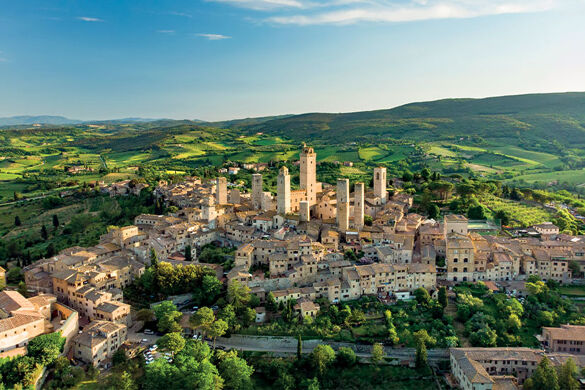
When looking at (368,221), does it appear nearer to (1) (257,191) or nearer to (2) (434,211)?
(2) (434,211)

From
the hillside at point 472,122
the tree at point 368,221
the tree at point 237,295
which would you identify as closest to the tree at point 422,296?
the tree at point 368,221

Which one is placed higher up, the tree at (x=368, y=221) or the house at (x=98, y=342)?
the tree at (x=368, y=221)

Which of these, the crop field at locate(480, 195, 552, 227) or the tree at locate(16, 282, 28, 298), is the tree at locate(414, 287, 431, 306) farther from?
the tree at locate(16, 282, 28, 298)

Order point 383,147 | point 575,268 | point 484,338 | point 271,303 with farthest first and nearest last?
point 383,147 → point 575,268 → point 271,303 → point 484,338

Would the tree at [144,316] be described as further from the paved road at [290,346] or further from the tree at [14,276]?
the tree at [14,276]

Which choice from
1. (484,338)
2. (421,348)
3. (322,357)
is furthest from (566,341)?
(322,357)

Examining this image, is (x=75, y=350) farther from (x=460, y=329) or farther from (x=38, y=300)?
(x=460, y=329)
